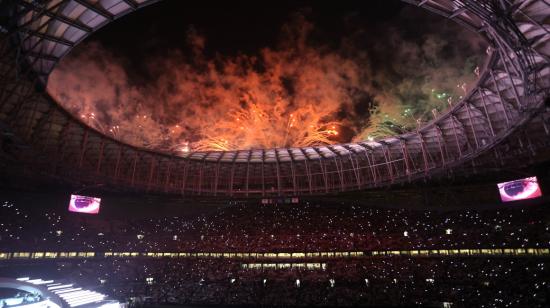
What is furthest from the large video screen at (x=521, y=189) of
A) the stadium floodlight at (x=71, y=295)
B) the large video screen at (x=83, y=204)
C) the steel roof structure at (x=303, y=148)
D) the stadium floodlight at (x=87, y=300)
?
the large video screen at (x=83, y=204)

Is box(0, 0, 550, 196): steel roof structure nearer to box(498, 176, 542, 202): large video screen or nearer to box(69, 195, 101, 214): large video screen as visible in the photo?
box(498, 176, 542, 202): large video screen

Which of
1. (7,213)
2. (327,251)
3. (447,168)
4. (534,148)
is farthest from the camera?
(327,251)

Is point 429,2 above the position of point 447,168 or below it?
above

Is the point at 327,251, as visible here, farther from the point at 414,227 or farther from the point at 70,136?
the point at 70,136

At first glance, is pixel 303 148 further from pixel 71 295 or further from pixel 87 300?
pixel 71 295

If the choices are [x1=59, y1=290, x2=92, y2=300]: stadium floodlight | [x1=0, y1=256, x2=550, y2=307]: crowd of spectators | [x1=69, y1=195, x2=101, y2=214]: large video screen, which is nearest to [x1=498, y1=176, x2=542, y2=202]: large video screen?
[x1=0, y1=256, x2=550, y2=307]: crowd of spectators

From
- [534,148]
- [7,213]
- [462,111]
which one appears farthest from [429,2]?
[7,213]
